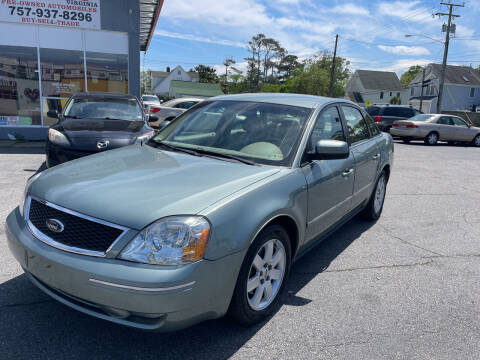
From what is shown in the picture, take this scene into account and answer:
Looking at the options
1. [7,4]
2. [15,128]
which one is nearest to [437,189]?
[15,128]

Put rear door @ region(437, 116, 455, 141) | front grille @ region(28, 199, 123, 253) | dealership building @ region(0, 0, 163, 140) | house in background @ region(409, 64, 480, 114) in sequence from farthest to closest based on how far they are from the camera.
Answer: house in background @ region(409, 64, 480, 114), rear door @ region(437, 116, 455, 141), dealership building @ region(0, 0, 163, 140), front grille @ region(28, 199, 123, 253)

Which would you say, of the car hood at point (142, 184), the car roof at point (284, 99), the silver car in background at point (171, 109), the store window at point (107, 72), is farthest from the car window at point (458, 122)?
the car hood at point (142, 184)

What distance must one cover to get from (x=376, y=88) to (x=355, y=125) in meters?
69.9

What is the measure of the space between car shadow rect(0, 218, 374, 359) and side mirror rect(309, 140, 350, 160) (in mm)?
1406

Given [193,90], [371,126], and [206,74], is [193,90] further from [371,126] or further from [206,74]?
[371,126]

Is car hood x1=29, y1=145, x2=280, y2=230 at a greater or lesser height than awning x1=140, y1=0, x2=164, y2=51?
lesser

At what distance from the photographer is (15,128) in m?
11.7

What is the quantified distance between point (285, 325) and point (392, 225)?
3.09 meters

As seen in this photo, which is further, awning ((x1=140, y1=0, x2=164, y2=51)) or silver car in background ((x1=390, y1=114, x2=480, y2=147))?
silver car in background ((x1=390, y1=114, x2=480, y2=147))

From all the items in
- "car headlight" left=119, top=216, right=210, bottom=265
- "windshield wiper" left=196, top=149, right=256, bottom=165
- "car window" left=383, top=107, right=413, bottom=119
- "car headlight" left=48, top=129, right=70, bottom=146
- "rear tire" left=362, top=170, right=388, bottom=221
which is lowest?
"rear tire" left=362, top=170, right=388, bottom=221

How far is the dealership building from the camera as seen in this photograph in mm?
11608

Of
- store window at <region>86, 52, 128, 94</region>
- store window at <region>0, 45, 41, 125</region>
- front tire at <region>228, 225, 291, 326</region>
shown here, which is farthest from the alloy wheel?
store window at <region>0, 45, 41, 125</region>

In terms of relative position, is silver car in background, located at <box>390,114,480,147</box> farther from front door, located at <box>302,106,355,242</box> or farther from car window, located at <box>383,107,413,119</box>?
front door, located at <box>302,106,355,242</box>

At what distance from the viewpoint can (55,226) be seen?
2328 millimetres
